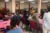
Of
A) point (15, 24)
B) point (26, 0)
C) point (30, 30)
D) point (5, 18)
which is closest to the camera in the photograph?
point (15, 24)

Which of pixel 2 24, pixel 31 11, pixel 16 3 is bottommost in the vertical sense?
pixel 2 24

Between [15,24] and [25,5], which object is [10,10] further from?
[15,24]

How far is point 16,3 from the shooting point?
125 inches

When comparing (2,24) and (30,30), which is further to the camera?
(30,30)

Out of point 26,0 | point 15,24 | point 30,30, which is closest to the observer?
point 15,24

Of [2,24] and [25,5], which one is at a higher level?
[25,5]

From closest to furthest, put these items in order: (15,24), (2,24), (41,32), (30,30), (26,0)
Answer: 1. (15,24)
2. (2,24)
3. (41,32)
4. (30,30)
5. (26,0)

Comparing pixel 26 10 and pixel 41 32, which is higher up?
pixel 26 10

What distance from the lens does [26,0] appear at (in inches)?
126

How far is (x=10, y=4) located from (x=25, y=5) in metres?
0.39

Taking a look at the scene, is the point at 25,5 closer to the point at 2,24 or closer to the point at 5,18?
the point at 5,18

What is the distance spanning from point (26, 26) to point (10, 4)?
2.31 feet

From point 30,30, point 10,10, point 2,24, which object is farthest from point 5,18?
point 30,30

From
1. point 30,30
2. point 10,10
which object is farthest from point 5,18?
point 30,30
